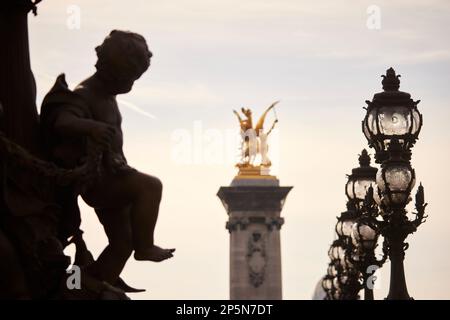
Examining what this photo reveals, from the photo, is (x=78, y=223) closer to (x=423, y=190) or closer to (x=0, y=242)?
(x=0, y=242)

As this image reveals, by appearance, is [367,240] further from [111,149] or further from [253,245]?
[253,245]

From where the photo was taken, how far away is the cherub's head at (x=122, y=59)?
9.70 m

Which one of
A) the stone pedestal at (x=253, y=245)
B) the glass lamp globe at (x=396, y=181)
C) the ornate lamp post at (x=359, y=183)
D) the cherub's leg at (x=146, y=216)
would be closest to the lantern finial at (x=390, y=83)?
the glass lamp globe at (x=396, y=181)

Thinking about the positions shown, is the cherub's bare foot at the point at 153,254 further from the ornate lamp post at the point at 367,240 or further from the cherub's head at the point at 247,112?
the cherub's head at the point at 247,112

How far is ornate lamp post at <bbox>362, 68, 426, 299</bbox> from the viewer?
69.2 ft

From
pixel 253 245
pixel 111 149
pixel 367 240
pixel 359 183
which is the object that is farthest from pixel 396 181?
pixel 253 245

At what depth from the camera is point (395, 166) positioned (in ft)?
69.5

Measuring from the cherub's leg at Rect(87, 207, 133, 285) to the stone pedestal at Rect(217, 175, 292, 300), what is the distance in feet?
377

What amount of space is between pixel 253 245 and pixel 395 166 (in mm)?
104736

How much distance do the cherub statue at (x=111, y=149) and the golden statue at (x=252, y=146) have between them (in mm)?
121131

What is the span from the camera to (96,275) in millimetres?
9930

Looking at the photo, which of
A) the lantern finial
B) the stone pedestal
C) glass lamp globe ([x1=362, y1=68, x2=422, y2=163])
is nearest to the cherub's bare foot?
glass lamp globe ([x1=362, y1=68, x2=422, y2=163])

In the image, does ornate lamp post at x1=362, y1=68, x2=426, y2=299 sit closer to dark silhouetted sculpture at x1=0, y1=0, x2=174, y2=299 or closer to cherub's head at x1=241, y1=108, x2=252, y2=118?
dark silhouetted sculpture at x1=0, y1=0, x2=174, y2=299

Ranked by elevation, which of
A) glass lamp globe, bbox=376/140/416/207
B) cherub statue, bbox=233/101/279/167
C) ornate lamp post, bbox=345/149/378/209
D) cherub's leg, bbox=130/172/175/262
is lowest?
cherub's leg, bbox=130/172/175/262
